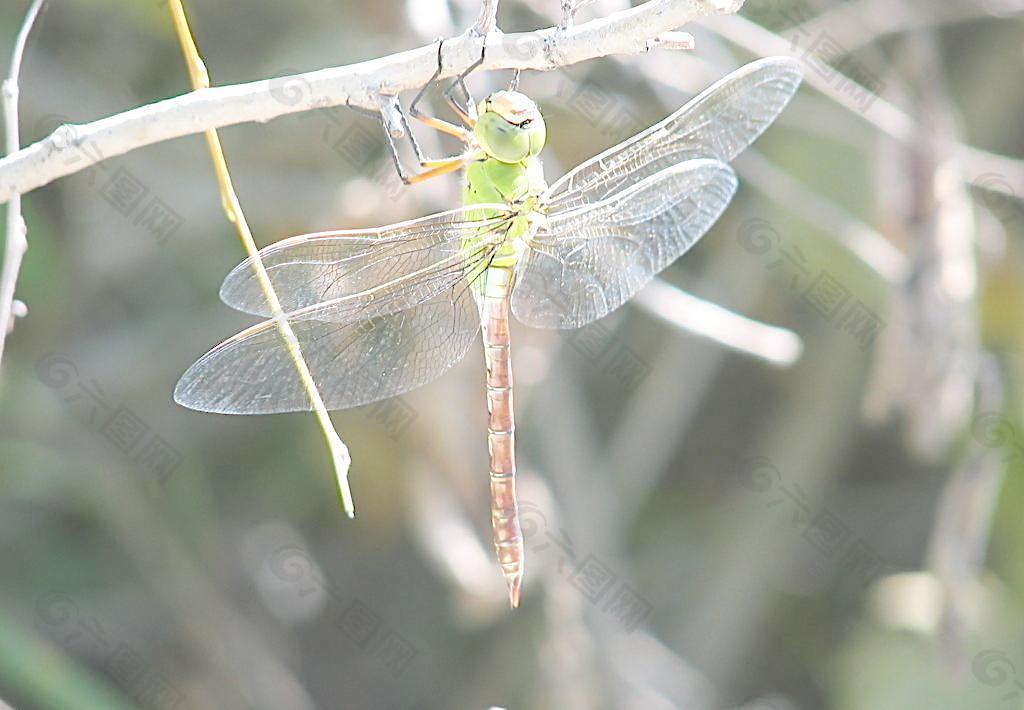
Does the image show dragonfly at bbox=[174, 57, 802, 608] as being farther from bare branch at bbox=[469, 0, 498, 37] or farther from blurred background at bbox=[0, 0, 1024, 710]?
blurred background at bbox=[0, 0, 1024, 710]

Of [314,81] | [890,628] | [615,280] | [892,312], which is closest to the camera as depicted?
[314,81]

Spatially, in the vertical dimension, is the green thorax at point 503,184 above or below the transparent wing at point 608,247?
above

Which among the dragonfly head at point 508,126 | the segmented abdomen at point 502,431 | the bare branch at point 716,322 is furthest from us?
the bare branch at point 716,322

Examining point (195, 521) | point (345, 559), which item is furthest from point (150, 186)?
point (345, 559)

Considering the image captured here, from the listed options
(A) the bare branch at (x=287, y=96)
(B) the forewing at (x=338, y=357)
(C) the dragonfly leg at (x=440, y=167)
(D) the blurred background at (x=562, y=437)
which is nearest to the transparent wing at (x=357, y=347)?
(B) the forewing at (x=338, y=357)

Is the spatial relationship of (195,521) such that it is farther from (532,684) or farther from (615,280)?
(615,280)

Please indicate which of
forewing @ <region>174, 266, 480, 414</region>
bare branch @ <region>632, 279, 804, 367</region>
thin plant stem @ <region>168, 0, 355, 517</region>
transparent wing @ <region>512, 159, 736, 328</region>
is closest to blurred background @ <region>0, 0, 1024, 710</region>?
bare branch @ <region>632, 279, 804, 367</region>

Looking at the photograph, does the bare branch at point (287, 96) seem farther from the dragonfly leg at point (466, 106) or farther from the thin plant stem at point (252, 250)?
the dragonfly leg at point (466, 106)
